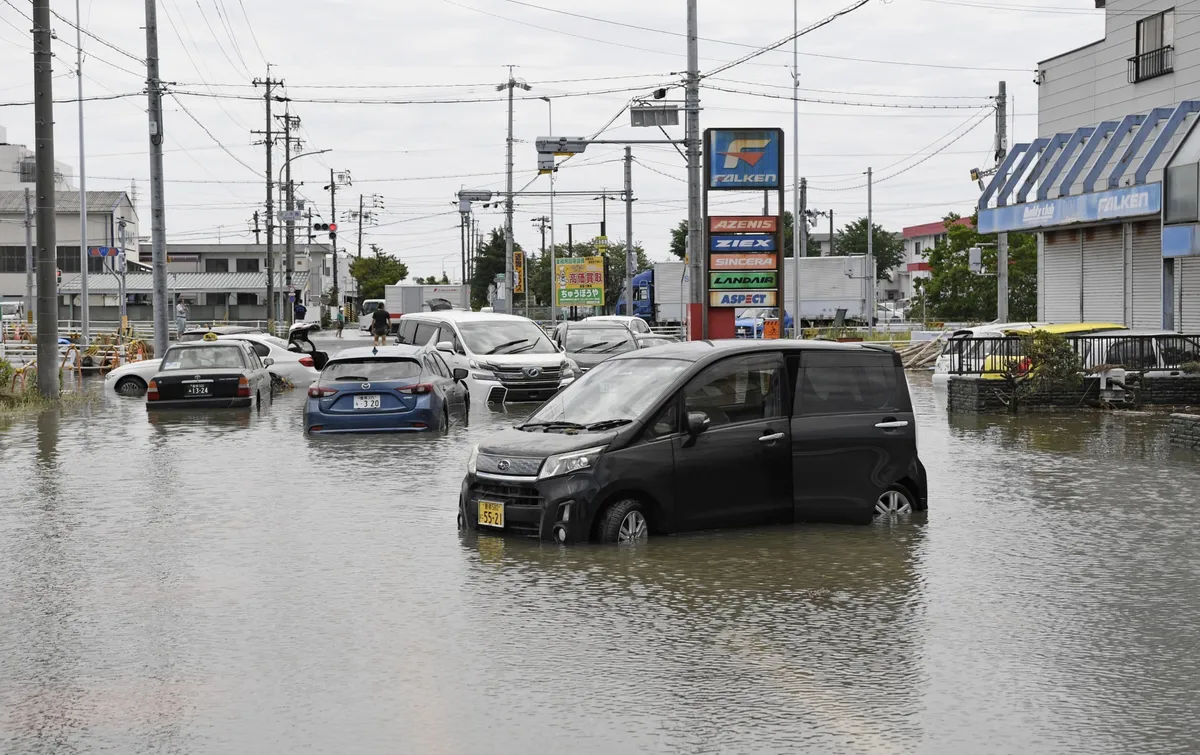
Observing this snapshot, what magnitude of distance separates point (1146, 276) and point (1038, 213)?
304cm

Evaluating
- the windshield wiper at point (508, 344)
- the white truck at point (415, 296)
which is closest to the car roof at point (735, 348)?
the windshield wiper at point (508, 344)

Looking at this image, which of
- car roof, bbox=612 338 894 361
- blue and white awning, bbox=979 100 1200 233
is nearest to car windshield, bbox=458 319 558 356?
blue and white awning, bbox=979 100 1200 233

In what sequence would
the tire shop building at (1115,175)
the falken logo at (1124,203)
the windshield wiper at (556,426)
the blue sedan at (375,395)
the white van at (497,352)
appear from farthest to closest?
1. the tire shop building at (1115,175)
2. the falken logo at (1124,203)
3. the white van at (497,352)
4. the blue sedan at (375,395)
5. the windshield wiper at (556,426)

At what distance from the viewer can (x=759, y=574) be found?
10086mm

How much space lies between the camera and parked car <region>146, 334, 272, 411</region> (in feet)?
85.1

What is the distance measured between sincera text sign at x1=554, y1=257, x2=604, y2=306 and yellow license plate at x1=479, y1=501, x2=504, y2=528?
73.6m

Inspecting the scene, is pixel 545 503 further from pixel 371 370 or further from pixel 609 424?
pixel 371 370

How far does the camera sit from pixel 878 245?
142250 mm

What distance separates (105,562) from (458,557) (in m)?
2.58

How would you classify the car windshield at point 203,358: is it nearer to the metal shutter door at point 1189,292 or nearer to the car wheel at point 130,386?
the car wheel at point 130,386

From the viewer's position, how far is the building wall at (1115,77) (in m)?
33.3

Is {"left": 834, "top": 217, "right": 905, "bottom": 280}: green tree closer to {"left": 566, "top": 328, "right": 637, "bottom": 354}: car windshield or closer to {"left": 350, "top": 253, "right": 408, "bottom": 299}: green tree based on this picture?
{"left": 350, "top": 253, "right": 408, "bottom": 299}: green tree

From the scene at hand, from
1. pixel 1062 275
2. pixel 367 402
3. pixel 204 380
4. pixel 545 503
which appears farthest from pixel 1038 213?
pixel 545 503

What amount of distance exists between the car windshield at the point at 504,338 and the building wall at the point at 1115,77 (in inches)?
545
